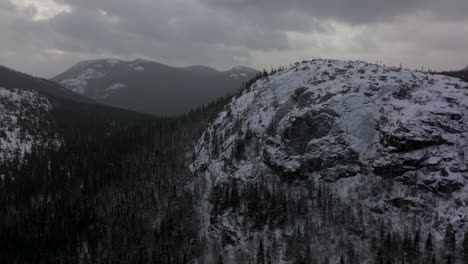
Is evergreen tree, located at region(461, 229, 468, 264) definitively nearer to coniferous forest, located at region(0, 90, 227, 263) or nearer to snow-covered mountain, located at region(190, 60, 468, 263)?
snow-covered mountain, located at region(190, 60, 468, 263)

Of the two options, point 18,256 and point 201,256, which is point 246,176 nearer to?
point 201,256

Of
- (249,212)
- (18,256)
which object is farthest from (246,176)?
(18,256)

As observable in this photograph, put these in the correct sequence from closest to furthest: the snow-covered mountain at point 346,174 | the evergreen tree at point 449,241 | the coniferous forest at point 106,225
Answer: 1. the evergreen tree at point 449,241
2. the snow-covered mountain at point 346,174
3. the coniferous forest at point 106,225

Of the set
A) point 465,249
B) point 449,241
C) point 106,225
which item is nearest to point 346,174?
point 449,241

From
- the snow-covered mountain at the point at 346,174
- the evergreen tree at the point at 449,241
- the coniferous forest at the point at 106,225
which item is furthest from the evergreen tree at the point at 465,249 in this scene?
the coniferous forest at the point at 106,225

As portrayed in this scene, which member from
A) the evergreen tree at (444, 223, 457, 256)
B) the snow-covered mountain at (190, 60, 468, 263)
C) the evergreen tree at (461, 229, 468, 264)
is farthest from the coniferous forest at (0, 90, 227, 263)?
the evergreen tree at (461, 229, 468, 264)

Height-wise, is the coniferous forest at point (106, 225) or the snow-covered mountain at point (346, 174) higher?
the snow-covered mountain at point (346, 174)

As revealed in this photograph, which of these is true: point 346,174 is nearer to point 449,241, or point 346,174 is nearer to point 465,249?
point 449,241

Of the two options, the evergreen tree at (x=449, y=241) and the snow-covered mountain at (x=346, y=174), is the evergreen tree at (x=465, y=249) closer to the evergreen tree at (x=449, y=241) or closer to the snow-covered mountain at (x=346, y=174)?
the snow-covered mountain at (x=346, y=174)

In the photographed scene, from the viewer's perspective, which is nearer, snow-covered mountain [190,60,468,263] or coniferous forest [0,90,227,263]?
snow-covered mountain [190,60,468,263]
